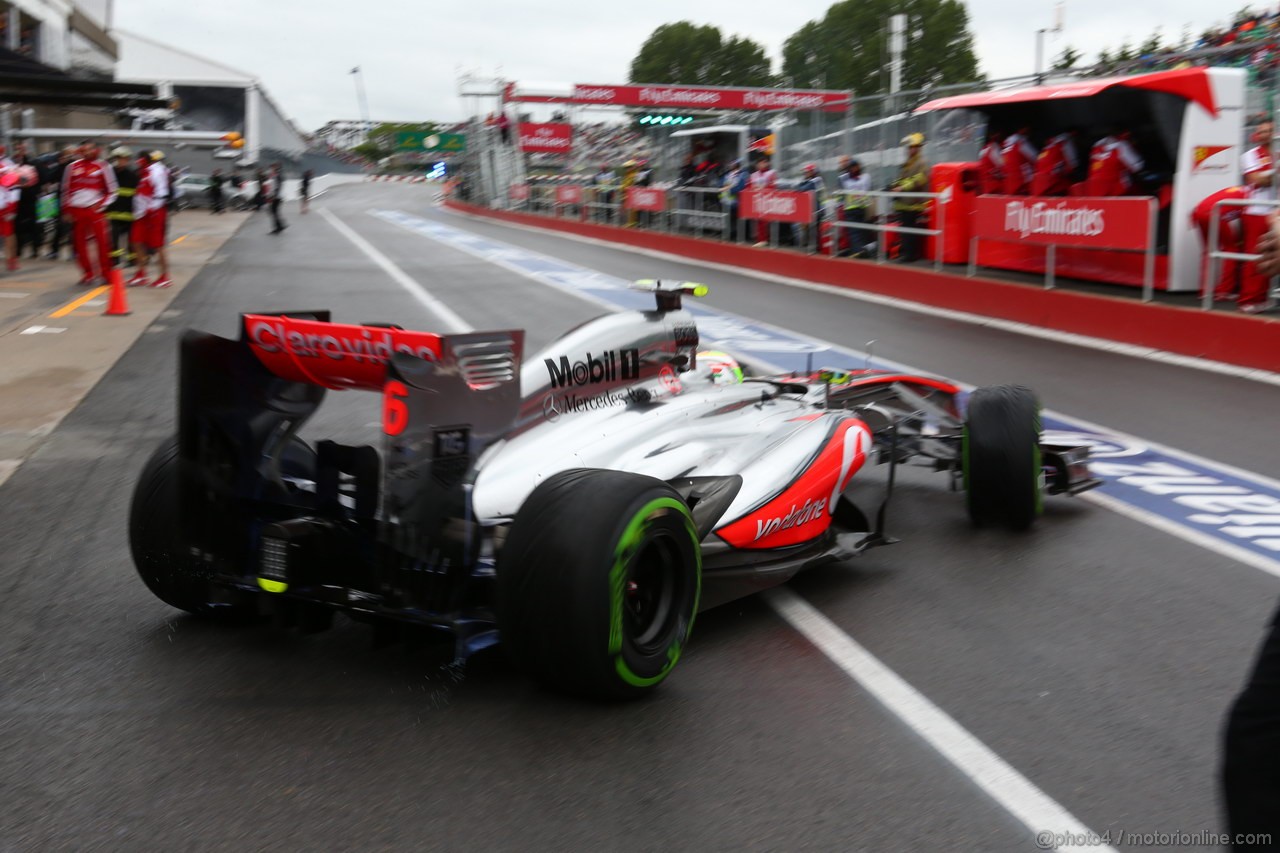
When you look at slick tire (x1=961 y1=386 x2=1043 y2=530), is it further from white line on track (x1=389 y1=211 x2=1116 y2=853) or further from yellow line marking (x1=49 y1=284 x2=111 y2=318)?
yellow line marking (x1=49 y1=284 x2=111 y2=318)

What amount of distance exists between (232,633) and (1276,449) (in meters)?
6.84

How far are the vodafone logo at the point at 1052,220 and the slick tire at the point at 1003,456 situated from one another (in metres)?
9.10

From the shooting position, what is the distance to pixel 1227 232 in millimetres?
12992

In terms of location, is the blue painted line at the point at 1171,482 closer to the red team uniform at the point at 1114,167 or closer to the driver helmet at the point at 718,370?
the driver helmet at the point at 718,370

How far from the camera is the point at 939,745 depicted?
12.7ft

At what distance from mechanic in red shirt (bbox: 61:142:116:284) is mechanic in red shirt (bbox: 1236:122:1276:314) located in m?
14.9

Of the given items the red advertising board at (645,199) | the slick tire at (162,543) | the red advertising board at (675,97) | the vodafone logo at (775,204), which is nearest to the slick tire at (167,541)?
the slick tire at (162,543)

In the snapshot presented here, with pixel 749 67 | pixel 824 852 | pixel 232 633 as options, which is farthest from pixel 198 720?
pixel 749 67

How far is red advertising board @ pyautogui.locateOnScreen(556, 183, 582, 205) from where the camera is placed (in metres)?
41.0

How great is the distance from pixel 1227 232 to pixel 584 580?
11.4 meters

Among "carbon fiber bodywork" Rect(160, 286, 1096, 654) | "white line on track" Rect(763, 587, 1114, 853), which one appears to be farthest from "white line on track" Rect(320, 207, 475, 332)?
"white line on track" Rect(763, 587, 1114, 853)

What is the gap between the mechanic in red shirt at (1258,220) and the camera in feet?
39.8

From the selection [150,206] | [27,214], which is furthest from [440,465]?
[27,214]

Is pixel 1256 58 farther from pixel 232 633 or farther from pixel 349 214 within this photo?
pixel 349 214
